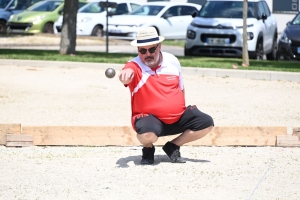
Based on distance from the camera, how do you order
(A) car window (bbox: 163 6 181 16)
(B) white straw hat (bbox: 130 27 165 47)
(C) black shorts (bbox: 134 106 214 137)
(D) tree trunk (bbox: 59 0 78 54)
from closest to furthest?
(B) white straw hat (bbox: 130 27 165 47) < (C) black shorts (bbox: 134 106 214 137) < (D) tree trunk (bbox: 59 0 78 54) < (A) car window (bbox: 163 6 181 16)

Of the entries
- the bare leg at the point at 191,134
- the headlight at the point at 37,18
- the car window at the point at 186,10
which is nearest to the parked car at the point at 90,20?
the headlight at the point at 37,18

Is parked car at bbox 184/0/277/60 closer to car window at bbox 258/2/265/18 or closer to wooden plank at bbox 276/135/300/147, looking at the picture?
car window at bbox 258/2/265/18

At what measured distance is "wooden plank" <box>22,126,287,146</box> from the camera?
30.8 ft

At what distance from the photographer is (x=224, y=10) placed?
69.9ft

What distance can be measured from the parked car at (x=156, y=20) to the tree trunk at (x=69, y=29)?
684cm

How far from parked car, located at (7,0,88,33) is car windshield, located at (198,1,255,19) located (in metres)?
9.60

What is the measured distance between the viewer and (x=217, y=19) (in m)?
20.8

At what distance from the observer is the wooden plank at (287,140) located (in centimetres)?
946

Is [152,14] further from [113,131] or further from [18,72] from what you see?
[113,131]

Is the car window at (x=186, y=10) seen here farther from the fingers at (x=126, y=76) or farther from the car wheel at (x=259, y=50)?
the fingers at (x=126, y=76)

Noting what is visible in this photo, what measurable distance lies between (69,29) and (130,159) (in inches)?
450

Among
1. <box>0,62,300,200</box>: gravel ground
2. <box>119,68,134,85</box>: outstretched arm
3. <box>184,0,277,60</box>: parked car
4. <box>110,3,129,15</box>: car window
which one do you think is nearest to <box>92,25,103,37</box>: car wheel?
<box>110,3,129,15</box>: car window

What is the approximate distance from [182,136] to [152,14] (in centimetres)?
1917

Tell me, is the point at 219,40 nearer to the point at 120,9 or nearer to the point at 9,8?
the point at 120,9
